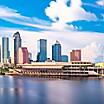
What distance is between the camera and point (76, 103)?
2352 inches

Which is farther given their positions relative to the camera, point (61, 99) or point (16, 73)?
point (16, 73)

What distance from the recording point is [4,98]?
215 feet

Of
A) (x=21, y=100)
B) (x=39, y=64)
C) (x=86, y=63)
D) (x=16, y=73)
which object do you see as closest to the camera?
(x=21, y=100)

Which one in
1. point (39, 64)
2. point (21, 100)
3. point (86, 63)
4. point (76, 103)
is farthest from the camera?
point (39, 64)

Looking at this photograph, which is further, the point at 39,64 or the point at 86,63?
the point at 39,64

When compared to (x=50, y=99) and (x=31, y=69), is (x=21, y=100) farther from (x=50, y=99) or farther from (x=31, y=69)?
(x=31, y=69)

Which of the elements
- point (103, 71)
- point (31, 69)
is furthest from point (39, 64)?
point (103, 71)

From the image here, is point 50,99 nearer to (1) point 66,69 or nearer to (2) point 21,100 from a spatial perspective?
(2) point 21,100

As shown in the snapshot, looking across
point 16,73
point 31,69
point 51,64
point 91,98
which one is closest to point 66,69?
point 51,64

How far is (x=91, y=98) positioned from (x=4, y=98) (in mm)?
15084

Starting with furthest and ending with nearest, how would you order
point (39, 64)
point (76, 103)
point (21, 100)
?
point (39, 64) < point (21, 100) < point (76, 103)

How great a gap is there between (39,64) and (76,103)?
122 metres

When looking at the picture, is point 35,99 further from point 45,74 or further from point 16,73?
point 16,73

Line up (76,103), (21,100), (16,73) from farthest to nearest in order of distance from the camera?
1. (16,73)
2. (21,100)
3. (76,103)
